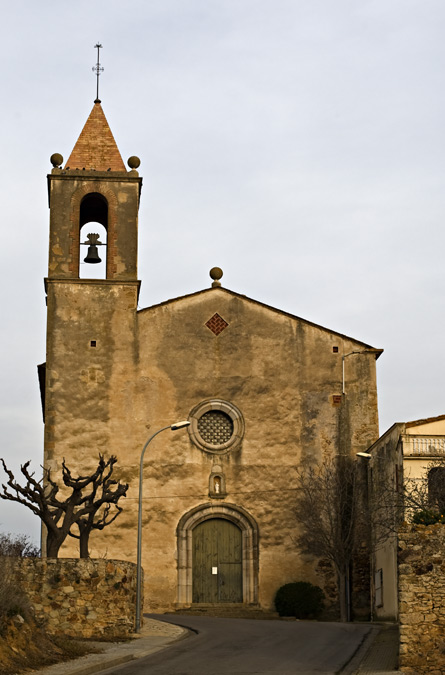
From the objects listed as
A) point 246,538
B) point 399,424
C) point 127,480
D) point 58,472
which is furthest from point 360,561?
point 58,472

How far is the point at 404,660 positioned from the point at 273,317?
60.2ft

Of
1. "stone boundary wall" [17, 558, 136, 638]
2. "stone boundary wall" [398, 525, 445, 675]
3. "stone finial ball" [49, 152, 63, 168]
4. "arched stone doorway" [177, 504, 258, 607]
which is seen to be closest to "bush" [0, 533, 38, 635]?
"stone boundary wall" [17, 558, 136, 638]

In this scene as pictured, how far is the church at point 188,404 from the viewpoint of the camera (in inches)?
1243

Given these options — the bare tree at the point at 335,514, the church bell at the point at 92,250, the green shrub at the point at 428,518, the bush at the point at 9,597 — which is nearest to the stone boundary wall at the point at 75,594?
the bush at the point at 9,597

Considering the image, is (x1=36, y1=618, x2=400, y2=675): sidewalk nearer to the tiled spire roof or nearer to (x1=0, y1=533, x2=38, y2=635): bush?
(x1=0, y1=533, x2=38, y2=635): bush

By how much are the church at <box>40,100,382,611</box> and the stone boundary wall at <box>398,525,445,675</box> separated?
15.3 metres

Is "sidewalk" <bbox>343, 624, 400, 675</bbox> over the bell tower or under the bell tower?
under

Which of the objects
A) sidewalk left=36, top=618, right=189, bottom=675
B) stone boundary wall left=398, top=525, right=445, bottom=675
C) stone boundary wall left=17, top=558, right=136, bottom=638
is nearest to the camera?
sidewalk left=36, top=618, right=189, bottom=675

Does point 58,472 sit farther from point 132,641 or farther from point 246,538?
point 132,641

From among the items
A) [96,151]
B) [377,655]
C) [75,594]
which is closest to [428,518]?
[377,655]

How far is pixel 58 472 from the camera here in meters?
31.5

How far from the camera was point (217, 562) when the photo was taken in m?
31.8

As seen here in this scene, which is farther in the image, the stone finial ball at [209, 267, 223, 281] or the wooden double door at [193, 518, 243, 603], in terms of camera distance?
the stone finial ball at [209, 267, 223, 281]

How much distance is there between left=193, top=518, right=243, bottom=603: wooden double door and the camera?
1240 inches
